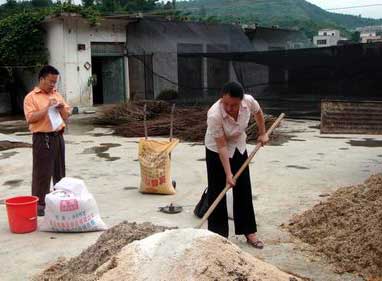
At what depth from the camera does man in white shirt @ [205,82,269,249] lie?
14.0ft

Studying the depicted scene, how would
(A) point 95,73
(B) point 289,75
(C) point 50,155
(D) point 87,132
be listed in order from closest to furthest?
(C) point 50,155
(D) point 87,132
(B) point 289,75
(A) point 95,73

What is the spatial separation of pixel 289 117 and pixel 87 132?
5819 millimetres

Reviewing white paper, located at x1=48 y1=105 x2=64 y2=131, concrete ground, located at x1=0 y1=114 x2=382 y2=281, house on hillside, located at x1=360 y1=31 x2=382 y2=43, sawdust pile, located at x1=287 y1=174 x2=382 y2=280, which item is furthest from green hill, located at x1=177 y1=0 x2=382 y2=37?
sawdust pile, located at x1=287 y1=174 x2=382 y2=280

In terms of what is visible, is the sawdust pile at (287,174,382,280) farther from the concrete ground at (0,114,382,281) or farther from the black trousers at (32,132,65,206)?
the black trousers at (32,132,65,206)

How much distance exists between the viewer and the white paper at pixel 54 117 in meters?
5.41

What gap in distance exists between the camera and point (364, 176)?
7.25 meters

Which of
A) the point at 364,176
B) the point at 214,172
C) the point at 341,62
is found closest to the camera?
the point at 214,172

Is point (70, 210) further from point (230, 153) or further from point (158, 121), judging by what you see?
point (158, 121)

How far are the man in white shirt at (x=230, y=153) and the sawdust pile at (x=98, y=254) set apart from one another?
2.47 feet

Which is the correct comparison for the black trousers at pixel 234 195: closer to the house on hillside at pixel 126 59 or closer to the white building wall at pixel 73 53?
the house on hillside at pixel 126 59

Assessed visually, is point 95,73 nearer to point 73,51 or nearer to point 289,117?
point 73,51

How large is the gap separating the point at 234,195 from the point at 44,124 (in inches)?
82.8

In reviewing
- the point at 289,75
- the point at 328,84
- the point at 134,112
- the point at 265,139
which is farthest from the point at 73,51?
the point at 265,139

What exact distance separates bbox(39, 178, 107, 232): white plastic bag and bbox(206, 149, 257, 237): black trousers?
1.15 metres
